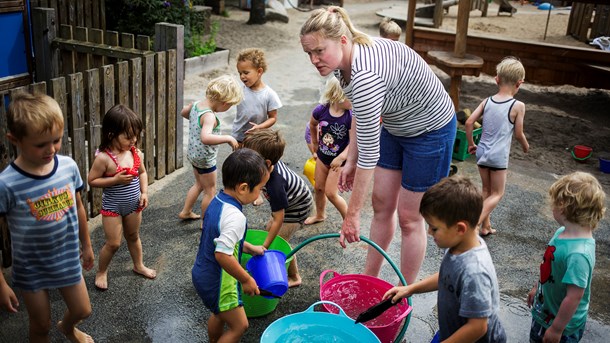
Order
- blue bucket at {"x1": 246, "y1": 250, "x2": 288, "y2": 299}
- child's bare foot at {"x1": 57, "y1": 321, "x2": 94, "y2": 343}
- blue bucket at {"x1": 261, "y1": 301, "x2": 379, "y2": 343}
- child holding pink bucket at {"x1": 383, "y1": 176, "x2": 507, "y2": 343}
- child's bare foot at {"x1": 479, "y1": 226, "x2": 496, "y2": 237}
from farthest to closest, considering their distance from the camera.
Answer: child's bare foot at {"x1": 479, "y1": 226, "x2": 496, "y2": 237}, child's bare foot at {"x1": 57, "y1": 321, "x2": 94, "y2": 343}, blue bucket at {"x1": 246, "y1": 250, "x2": 288, "y2": 299}, blue bucket at {"x1": 261, "y1": 301, "x2": 379, "y2": 343}, child holding pink bucket at {"x1": 383, "y1": 176, "x2": 507, "y2": 343}

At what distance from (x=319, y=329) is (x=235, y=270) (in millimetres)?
534

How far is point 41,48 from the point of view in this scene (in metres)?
6.46

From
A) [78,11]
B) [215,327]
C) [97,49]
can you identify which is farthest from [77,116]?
[78,11]

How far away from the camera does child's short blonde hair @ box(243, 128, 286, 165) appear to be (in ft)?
10.7

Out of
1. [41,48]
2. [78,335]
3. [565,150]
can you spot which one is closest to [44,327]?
[78,335]

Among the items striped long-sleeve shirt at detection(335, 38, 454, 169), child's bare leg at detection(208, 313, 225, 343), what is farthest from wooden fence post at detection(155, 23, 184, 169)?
child's bare leg at detection(208, 313, 225, 343)

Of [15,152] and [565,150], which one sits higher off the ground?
[15,152]

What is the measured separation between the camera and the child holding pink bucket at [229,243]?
2686mm

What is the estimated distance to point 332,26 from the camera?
282 centimetres

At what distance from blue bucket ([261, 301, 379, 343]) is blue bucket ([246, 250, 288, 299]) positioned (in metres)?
0.25

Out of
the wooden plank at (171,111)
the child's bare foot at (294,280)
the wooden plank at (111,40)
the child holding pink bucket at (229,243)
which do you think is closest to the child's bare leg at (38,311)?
the child holding pink bucket at (229,243)

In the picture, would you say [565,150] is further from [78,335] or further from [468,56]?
[78,335]

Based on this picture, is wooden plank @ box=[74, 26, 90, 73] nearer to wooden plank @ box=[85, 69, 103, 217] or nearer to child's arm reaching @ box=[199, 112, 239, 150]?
wooden plank @ box=[85, 69, 103, 217]

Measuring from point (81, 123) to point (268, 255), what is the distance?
224 centimetres
